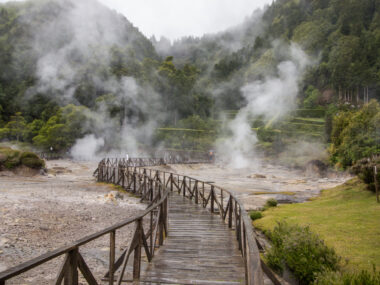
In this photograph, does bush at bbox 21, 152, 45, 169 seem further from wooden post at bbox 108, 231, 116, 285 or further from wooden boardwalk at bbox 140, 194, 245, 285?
wooden post at bbox 108, 231, 116, 285

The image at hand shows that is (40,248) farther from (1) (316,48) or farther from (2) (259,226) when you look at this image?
(1) (316,48)

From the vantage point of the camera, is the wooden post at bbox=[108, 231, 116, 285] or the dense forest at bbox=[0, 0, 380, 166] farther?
the dense forest at bbox=[0, 0, 380, 166]

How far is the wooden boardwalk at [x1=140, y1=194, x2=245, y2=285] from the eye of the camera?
3.94 m

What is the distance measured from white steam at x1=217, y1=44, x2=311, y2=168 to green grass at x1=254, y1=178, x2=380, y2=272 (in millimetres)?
40127

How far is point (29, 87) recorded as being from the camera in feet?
202

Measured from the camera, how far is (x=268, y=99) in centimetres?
7606

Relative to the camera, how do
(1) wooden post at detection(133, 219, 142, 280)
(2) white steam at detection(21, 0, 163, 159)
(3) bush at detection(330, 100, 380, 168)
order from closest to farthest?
(1) wooden post at detection(133, 219, 142, 280)
(3) bush at detection(330, 100, 380, 168)
(2) white steam at detection(21, 0, 163, 159)

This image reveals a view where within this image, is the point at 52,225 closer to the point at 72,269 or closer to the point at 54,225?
the point at 54,225

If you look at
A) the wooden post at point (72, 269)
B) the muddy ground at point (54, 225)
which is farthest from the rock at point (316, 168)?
the wooden post at point (72, 269)

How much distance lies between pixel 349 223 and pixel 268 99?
72.2 m

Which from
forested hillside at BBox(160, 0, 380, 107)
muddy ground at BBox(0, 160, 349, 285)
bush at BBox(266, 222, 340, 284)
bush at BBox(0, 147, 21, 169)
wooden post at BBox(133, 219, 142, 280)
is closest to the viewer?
wooden post at BBox(133, 219, 142, 280)

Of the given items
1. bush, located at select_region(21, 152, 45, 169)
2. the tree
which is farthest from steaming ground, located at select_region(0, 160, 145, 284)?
the tree

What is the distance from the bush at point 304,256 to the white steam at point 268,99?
150 ft

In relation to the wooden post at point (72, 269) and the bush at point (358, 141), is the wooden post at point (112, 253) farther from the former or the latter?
the bush at point (358, 141)
